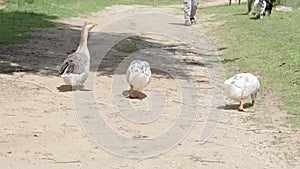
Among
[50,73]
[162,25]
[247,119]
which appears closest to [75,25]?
[162,25]

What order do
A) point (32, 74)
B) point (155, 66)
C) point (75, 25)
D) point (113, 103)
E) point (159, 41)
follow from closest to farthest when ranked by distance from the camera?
1. point (113, 103)
2. point (32, 74)
3. point (155, 66)
4. point (159, 41)
5. point (75, 25)

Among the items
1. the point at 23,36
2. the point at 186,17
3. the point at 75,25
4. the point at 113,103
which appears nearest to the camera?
the point at 113,103

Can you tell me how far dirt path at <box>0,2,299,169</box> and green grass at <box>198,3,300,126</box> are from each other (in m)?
0.67

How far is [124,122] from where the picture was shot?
768cm

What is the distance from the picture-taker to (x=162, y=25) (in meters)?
20.9

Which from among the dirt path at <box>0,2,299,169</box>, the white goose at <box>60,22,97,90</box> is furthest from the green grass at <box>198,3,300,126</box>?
the white goose at <box>60,22,97,90</box>

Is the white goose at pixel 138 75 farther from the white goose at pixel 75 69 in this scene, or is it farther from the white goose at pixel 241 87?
the white goose at pixel 241 87

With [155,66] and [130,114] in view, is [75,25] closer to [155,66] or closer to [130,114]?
[155,66]

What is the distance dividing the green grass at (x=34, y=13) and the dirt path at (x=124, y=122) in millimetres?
2062

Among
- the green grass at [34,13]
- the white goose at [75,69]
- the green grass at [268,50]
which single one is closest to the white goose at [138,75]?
the white goose at [75,69]

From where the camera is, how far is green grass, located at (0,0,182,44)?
15031 millimetres

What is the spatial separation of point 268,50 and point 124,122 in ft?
23.6

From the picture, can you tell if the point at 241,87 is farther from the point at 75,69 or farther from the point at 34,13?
the point at 34,13

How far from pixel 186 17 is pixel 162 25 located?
93cm
